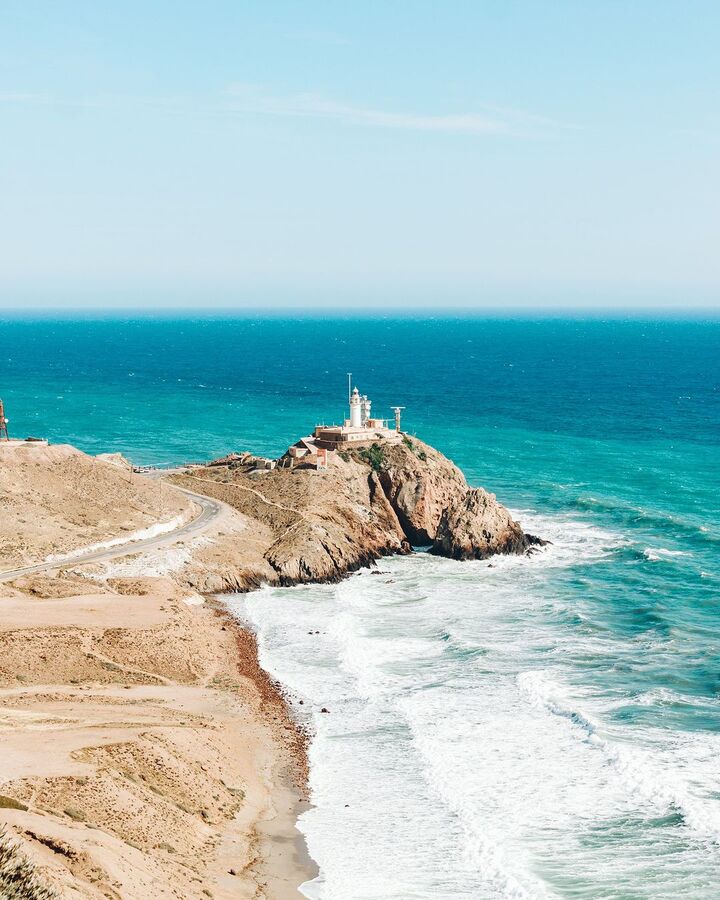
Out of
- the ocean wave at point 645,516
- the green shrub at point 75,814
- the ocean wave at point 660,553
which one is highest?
the ocean wave at point 645,516

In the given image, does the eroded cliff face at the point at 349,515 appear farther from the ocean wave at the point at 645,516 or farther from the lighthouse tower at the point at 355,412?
the ocean wave at the point at 645,516

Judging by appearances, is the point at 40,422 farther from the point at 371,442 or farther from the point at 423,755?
the point at 423,755

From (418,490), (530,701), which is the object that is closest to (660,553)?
(418,490)

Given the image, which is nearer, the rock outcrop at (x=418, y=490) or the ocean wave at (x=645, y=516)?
the rock outcrop at (x=418, y=490)

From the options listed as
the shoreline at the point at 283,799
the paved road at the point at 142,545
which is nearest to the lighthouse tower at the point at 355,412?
the paved road at the point at 142,545

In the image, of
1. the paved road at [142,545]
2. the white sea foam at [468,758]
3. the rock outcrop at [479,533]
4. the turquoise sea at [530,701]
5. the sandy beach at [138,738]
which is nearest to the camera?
the sandy beach at [138,738]

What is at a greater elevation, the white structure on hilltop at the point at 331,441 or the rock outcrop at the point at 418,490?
the white structure on hilltop at the point at 331,441

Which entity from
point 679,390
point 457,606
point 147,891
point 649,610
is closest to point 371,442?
point 457,606
